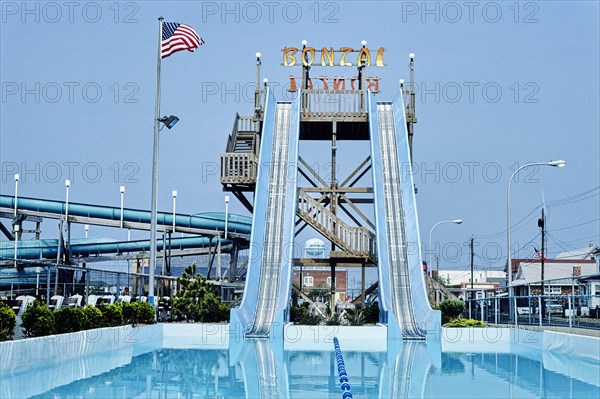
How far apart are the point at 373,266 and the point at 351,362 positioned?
14632mm

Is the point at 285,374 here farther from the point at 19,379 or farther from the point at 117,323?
the point at 117,323

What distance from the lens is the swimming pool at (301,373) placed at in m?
12.7

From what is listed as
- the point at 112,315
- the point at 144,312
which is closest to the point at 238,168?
the point at 144,312

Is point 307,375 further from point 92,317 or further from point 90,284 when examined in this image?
point 90,284

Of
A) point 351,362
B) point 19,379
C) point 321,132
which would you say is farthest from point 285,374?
point 321,132

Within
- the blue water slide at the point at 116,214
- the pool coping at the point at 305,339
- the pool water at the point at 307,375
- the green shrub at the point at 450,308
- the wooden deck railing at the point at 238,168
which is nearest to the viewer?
the pool water at the point at 307,375

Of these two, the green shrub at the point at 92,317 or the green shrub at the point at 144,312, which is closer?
the green shrub at the point at 92,317

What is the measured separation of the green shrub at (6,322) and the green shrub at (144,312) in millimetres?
8761

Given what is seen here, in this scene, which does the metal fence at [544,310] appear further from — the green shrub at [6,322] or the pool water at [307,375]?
the green shrub at [6,322]

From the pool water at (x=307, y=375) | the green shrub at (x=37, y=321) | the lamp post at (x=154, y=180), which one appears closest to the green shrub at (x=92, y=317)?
the pool water at (x=307, y=375)

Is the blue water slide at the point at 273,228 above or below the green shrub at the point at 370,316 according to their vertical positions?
above

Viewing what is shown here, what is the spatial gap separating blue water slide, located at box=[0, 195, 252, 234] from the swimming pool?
64.7ft

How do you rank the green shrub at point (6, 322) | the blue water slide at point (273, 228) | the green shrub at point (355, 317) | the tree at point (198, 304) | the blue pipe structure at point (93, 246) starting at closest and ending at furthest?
the green shrub at point (6, 322) → the blue water slide at point (273, 228) → the tree at point (198, 304) → the green shrub at point (355, 317) → the blue pipe structure at point (93, 246)

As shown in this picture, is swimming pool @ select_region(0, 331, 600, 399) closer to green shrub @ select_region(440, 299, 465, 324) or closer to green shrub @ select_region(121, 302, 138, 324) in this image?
green shrub @ select_region(121, 302, 138, 324)
